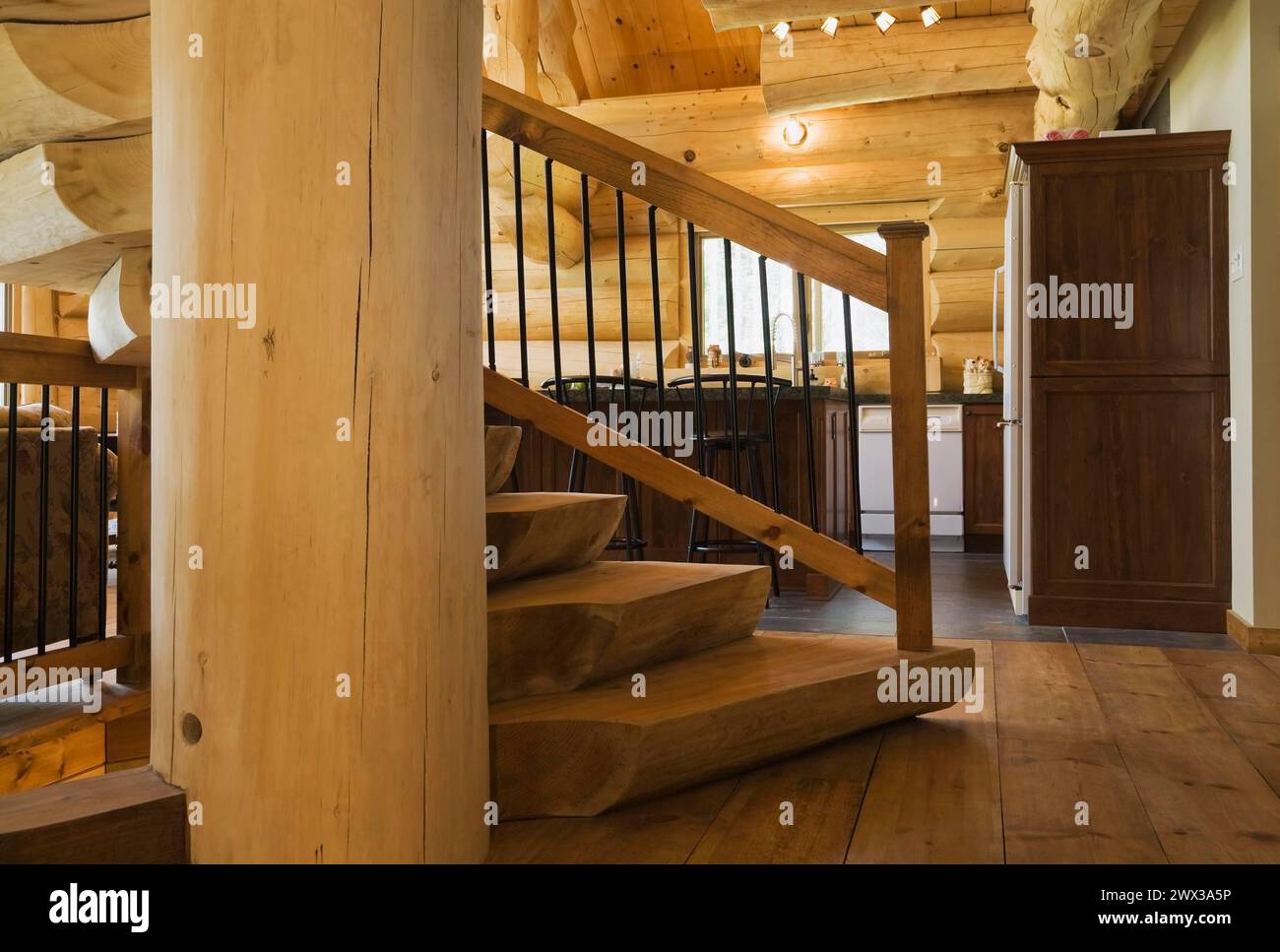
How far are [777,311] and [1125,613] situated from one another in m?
4.52

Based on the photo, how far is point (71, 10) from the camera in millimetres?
2082

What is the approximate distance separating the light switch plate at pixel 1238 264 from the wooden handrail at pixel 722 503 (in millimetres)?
2174

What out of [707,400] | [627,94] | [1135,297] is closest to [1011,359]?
[1135,297]

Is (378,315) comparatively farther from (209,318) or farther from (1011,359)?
(1011,359)

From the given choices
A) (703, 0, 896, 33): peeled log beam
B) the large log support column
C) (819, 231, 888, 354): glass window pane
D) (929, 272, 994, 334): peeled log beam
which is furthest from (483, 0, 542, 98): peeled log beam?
the large log support column

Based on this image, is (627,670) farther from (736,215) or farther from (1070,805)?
(736,215)

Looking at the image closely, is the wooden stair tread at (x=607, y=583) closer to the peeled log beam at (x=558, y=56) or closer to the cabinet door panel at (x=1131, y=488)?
the cabinet door panel at (x=1131, y=488)

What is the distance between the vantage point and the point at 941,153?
24.1 ft

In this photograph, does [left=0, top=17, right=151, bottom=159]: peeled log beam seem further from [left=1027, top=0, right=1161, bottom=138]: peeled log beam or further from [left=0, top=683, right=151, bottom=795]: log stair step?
[left=1027, top=0, right=1161, bottom=138]: peeled log beam

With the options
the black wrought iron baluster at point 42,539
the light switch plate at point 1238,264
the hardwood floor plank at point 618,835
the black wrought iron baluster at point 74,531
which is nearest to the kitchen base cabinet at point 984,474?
the light switch plate at point 1238,264

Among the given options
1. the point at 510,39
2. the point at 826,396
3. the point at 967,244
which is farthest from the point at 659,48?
the point at 826,396

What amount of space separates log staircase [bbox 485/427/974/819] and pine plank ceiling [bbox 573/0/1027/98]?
611cm

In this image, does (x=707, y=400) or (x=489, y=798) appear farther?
(x=707, y=400)

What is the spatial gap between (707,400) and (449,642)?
366cm
